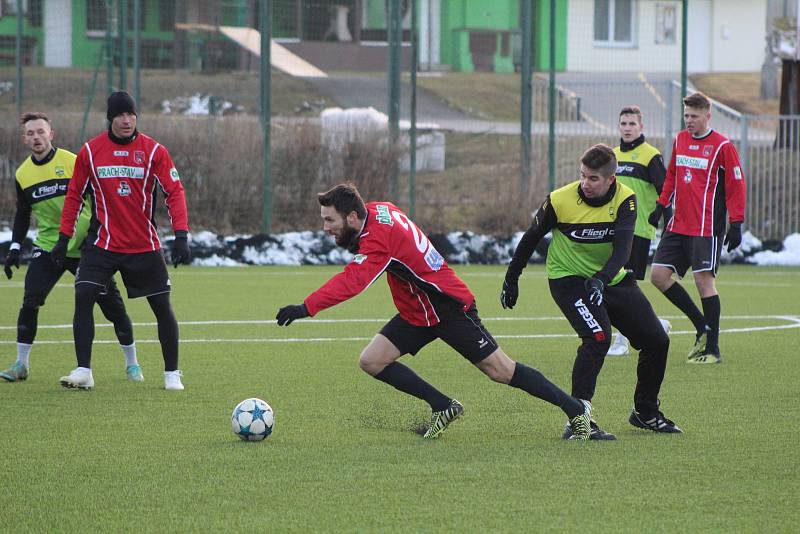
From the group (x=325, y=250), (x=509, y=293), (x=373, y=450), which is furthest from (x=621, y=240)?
(x=325, y=250)

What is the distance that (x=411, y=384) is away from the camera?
284 inches

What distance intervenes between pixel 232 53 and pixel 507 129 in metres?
4.94

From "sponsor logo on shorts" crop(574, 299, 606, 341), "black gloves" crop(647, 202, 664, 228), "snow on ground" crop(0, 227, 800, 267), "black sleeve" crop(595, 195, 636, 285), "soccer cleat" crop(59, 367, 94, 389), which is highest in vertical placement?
"black sleeve" crop(595, 195, 636, 285)

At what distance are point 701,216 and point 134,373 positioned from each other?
475 cm

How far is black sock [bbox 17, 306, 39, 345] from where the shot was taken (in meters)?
9.43

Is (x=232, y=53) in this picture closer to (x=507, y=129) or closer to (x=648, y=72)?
(x=507, y=129)

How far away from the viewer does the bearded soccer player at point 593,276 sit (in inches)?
283

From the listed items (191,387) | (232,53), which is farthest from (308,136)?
(191,387)

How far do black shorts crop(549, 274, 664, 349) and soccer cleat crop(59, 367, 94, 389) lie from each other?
348 centimetres

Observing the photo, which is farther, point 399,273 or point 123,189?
point 123,189

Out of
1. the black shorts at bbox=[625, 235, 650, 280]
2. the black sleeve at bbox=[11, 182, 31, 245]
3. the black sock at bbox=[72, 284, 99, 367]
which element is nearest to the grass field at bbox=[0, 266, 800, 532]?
the black sock at bbox=[72, 284, 99, 367]

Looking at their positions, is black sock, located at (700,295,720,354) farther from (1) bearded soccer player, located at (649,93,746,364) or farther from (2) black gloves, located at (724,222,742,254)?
(2) black gloves, located at (724,222,742,254)

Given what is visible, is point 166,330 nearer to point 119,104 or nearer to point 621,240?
point 119,104

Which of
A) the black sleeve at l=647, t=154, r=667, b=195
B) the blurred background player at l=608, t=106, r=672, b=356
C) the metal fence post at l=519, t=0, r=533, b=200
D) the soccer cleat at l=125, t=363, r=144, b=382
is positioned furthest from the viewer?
the metal fence post at l=519, t=0, r=533, b=200
